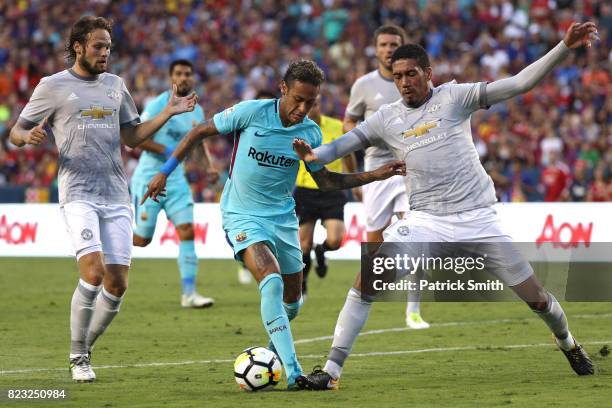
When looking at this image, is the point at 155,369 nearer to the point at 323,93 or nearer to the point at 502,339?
the point at 502,339

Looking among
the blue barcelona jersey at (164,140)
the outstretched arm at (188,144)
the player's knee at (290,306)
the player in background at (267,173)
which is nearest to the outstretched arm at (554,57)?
the player in background at (267,173)

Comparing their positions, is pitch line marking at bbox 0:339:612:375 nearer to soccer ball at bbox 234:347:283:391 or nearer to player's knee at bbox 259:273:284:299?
soccer ball at bbox 234:347:283:391

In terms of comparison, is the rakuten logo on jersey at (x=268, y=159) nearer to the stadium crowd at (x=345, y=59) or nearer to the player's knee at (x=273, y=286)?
the player's knee at (x=273, y=286)

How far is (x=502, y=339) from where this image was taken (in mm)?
11742

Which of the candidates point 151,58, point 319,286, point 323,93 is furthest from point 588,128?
point 151,58

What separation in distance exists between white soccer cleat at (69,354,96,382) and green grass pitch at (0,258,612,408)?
12 centimetres

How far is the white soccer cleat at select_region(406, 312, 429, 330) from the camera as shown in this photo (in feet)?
41.8

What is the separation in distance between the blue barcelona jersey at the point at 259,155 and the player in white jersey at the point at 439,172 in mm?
380

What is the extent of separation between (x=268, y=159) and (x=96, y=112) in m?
1.39

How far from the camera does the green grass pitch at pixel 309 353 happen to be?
8211mm

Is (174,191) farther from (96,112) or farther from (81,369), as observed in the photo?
(81,369)

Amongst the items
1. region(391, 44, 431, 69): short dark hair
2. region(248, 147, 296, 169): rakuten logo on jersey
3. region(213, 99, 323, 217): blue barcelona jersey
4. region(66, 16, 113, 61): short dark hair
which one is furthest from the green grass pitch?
region(66, 16, 113, 61): short dark hair

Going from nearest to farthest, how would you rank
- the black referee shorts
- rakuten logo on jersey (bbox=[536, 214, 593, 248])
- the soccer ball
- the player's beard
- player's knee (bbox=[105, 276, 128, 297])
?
1. the soccer ball
2. the player's beard
3. player's knee (bbox=[105, 276, 128, 297])
4. the black referee shorts
5. rakuten logo on jersey (bbox=[536, 214, 593, 248])

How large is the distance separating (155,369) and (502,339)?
359cm
